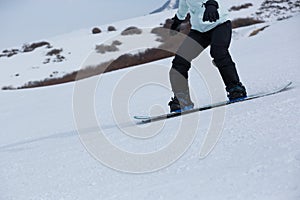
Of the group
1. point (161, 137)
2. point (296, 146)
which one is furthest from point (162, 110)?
point (296, 146)

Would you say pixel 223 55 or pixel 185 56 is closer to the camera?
pixel 223 55

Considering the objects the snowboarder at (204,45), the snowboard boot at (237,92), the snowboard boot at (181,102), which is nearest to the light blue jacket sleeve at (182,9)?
the snowboarder at (204,45)

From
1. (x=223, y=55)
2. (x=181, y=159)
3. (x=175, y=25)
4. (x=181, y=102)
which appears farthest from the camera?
(x=175, y=25)

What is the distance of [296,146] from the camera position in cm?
175

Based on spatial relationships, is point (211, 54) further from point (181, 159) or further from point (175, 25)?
point (181, 159)

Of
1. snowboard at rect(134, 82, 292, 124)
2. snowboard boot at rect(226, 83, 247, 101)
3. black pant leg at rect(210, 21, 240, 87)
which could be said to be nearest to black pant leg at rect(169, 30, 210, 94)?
black pant leg at rect(210, 21, 240, 87)

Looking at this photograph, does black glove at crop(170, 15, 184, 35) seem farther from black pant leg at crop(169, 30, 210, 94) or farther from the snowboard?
the snowboard

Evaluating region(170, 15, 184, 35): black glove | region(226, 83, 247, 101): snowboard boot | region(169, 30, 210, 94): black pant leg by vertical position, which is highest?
region(170, 15, 184, 35): black glove

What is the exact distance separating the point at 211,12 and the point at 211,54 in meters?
0.39

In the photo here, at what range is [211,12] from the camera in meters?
3.36

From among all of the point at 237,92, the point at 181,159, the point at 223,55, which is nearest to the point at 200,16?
the point at 223,55

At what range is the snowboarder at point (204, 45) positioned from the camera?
3.54 m

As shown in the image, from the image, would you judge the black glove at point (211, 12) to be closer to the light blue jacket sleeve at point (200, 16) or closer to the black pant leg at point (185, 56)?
the light blue jacket sleeve at point (200, 16)

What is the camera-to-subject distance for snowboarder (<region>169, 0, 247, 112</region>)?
354 centimetres
